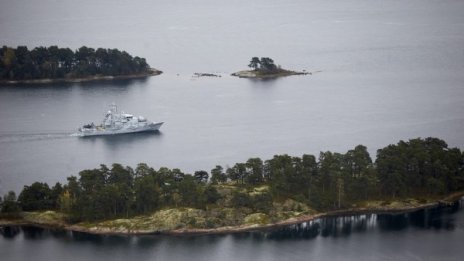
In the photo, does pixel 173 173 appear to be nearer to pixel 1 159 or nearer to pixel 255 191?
pixel 255 191

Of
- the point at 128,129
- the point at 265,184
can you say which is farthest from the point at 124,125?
the point at 265,184

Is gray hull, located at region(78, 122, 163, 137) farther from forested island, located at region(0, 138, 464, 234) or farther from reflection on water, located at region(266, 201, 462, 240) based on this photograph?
reflection on water, located at region(266, 201, 462, 240)

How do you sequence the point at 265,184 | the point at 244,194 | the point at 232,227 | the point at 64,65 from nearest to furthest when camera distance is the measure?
the point at 232,227 → the point at 244,194 → the point at 265,184 → the point at 64,65

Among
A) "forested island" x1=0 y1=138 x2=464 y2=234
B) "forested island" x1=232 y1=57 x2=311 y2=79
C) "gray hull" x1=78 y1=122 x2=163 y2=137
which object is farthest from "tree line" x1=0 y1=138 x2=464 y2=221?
"forested island" x1=232 y1=57 x2=311 y2=79

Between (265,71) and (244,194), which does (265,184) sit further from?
(265,71)

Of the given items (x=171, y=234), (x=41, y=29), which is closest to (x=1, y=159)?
(x=171, y=234)

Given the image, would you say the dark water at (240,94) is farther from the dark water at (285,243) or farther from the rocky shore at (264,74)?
the dark water at (285,243)

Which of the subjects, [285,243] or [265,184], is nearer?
[285,243]
